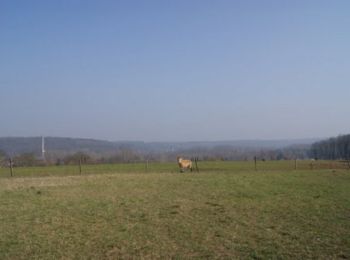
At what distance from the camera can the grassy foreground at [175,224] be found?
364 inches

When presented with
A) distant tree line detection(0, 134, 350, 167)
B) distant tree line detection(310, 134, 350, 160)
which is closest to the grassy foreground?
distant tree line detection(0, 134, 350, 167)

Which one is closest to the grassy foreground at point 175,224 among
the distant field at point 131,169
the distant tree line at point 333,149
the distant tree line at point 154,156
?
the distant field at point 131,169

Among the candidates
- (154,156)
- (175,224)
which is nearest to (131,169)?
(175,224)

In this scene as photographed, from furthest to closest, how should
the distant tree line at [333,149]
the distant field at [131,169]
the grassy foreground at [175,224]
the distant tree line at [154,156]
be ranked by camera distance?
the distant tree line at [333,149]
the distant tree line at [154,156]
the distant field at [131,169]
the grassy foreground at [175,224]

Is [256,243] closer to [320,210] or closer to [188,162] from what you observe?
[320,210]

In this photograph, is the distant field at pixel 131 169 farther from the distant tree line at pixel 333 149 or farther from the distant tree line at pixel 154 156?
the distant tree line at pixel 333 149

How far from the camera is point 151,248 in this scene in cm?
951

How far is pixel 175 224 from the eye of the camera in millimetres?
12086

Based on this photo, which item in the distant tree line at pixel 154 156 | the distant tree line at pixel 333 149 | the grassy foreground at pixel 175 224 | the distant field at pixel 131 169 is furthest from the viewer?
the distant tree line at pixel 333 149

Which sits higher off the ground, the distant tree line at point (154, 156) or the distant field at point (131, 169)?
the distant tree line at point (154, 156)

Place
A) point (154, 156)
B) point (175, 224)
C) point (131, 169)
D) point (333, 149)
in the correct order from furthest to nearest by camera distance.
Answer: point (333, 149) → point (154, 156) → point (131, 169) → point (175, 224)

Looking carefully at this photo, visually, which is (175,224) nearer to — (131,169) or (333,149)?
(131,169)

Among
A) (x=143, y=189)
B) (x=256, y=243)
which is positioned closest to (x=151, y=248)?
(x=256, y=243)

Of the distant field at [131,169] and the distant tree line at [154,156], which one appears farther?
the distant tree line at [154,156]
